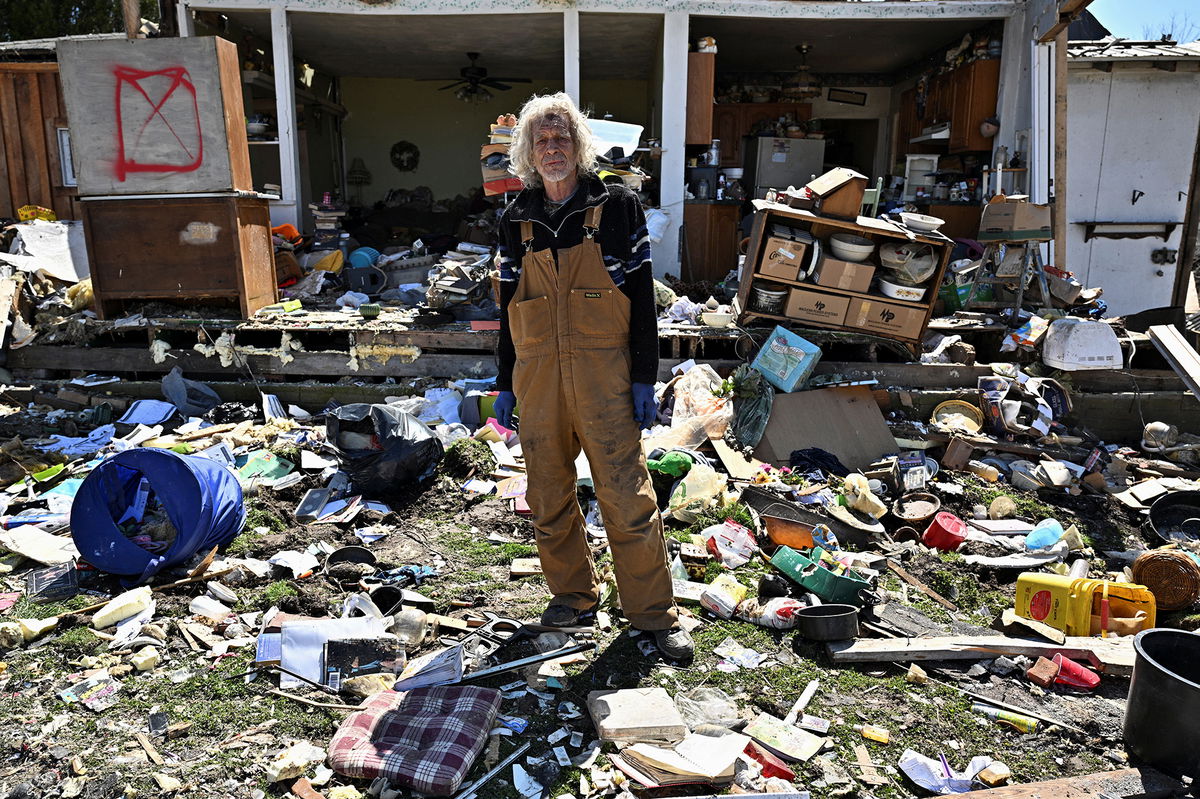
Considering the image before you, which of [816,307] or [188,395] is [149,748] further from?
[816,307]

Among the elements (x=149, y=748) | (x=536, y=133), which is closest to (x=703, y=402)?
(x=536, y=133)

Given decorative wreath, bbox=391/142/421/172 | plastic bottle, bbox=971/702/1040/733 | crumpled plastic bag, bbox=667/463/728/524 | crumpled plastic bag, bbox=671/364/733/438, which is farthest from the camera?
decorative wreath, bbox=391/142/421/172

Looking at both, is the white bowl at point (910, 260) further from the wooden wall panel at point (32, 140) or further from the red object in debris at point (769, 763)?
the wooden wall panel at point (32, 140)

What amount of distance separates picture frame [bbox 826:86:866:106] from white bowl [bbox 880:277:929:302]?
7.47 metres

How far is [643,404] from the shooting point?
3.09 meters

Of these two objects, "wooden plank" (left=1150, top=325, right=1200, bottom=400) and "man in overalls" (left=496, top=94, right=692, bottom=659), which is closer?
"man in overalls" (left=496, top=94, right=692, bottom=659)

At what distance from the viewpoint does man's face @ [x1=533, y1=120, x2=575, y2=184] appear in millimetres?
2986

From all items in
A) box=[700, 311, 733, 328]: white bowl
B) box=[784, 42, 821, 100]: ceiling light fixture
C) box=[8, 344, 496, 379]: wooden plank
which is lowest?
box=[8, 344, 496, 379]: wooden plank

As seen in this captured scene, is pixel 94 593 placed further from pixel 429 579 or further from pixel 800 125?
pixel 800 125

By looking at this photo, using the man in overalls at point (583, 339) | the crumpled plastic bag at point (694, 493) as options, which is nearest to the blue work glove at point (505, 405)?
the man in overalls at point (583, 339)

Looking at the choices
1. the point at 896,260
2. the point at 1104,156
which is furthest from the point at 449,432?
the point at 1104,156

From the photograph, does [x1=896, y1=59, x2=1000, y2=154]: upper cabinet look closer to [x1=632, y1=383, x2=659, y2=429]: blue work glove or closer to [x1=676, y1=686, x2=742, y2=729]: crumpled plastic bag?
[x1=632, y1=383, x2=659, y2=429]: blue work glove

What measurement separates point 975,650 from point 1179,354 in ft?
12.6

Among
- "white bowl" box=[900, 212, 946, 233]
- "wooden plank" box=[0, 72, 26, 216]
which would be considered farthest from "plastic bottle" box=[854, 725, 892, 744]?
"wooden plank" box=[0, 72, 26, 216]
